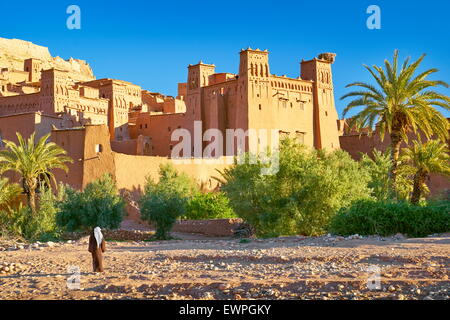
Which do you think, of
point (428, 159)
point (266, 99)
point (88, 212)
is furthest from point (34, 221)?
point (266, 99)

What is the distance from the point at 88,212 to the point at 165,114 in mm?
21830

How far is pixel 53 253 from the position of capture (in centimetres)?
1441

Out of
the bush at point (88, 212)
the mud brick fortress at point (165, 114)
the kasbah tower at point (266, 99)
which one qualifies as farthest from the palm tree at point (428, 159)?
the kasbah tower at point (266, 99)

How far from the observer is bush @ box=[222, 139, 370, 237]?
19800 millimetres

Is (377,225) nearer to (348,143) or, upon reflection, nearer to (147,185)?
(147,185)

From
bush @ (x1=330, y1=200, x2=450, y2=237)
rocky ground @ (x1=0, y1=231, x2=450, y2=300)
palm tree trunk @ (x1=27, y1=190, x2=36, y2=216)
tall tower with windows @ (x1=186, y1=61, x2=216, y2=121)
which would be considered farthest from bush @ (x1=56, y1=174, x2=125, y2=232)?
tall tower with windows @ (x1=186, y1=61, x2=216, y2=121)

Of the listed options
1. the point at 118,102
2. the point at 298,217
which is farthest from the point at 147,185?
the point at 118,102

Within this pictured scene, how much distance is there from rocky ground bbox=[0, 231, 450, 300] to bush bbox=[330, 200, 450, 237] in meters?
1.40

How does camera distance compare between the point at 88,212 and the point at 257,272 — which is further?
the point at 88,212

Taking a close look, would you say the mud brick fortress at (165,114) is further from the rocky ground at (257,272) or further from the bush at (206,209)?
the rocky ground at (257,272)

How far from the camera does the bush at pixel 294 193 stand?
65.0 ft

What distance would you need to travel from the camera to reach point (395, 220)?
50.9 ft

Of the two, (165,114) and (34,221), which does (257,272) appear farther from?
(165,114)

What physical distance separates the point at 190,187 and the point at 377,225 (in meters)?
17.0
